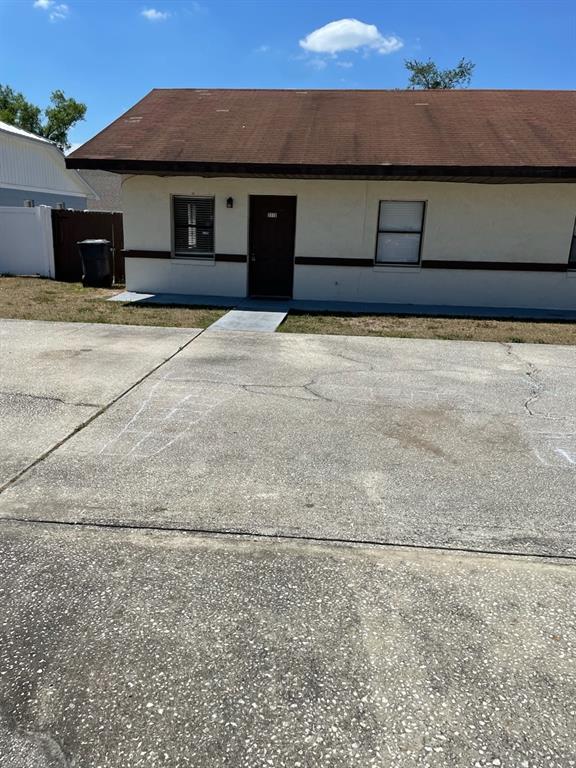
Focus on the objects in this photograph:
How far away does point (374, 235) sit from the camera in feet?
43.1

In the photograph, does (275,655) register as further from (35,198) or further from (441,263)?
(35,198)

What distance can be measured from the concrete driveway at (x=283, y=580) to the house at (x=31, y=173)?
21539 mm

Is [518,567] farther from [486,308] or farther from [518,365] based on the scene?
[486,308]

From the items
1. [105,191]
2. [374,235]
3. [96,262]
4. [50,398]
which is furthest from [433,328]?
[105,191]

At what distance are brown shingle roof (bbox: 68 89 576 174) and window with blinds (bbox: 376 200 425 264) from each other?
1296 millimetres

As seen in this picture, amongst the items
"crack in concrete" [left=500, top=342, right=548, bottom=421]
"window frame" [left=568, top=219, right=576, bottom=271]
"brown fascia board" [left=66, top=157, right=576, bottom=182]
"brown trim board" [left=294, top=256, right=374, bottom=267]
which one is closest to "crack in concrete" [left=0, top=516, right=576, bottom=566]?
"crack in concrete" [left=500, top=342, right=548, bottom=421]

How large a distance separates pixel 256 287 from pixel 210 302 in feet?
5.26

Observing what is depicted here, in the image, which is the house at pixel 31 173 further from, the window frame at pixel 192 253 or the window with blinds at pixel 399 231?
the window with blinds at pixel 399 231

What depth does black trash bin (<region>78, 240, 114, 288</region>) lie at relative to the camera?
48.1ft

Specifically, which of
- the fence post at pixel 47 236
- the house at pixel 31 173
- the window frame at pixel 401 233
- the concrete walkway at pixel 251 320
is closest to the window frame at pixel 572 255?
the window frame at pixel 401 233

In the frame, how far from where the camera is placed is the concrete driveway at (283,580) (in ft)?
6.86

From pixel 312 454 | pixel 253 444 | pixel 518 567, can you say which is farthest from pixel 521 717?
pixel 253 444

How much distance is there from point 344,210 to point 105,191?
31846 millimetres

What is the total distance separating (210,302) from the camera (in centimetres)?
1284
